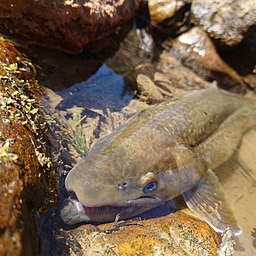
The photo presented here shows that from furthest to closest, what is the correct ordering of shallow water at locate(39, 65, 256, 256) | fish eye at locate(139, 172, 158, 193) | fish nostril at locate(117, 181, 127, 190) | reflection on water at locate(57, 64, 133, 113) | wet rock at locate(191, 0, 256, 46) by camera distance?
wet rock at locate(191, 0, 256, 46) → reflection on water at locate(57, 64, 133, 113) → shallow water at locate(39, 65, 256, 256) → fish eye at locate(139, 172, 158, 193) → fish nostril at locate(117, 181, 127, 190)

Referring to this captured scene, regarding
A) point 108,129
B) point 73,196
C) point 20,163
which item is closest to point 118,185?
point 73,196

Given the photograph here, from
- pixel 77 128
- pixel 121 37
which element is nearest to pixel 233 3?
pixel 121 37

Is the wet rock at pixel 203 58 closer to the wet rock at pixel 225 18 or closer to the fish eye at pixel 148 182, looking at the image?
the wet rock at pixel 225 18

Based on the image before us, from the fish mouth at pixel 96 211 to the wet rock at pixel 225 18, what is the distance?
4.26 meters

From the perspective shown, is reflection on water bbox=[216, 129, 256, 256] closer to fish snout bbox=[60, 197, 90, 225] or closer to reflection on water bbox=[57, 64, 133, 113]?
fish snout bbox=[60, 197, 90, 225]

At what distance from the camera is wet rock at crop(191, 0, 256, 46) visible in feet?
19.7

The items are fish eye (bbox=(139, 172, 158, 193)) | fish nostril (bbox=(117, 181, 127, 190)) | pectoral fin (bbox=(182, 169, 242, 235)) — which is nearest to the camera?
fish nostril (bbox=(117, 181, 127, 190))

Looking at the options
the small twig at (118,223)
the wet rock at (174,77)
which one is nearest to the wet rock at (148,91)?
the wet rock at (174,77)

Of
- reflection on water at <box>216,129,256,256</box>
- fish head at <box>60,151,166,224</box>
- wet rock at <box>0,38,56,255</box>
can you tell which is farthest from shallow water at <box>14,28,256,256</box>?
wet rock at <box>0,38,56,255</box>

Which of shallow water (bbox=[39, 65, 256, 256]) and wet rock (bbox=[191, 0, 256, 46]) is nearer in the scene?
shallow water (bbox=[39, 65, 256, 256])

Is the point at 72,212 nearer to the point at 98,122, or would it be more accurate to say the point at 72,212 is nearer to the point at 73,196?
the point at 73,196

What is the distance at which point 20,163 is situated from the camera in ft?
8.20

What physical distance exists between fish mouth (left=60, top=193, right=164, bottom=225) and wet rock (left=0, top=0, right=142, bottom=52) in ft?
9.04

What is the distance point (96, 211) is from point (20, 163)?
1.09 m
